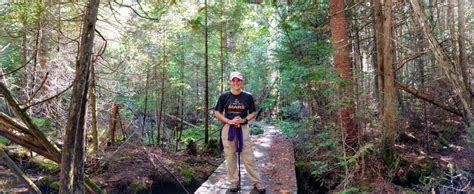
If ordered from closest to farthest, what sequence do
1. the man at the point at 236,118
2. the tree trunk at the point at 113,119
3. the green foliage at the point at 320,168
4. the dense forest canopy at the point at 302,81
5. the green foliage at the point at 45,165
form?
the dense forest canopy at the point at 302,81 < the man at the point at 236,118 < the green foliage at the point at 320,168 < the green foliage at the point at 45,165 < the tree trunk at the point at 113,119

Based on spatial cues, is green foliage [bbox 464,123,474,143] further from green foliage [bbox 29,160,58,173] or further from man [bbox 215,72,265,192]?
green foliage [bbox 29,160,58,173]

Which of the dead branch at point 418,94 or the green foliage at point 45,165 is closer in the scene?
the dead branch at point 418,94

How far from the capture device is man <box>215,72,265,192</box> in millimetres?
5238

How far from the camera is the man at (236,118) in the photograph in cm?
524

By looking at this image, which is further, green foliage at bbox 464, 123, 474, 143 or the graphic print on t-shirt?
green foliage at bbox 464, 123, 474, 143

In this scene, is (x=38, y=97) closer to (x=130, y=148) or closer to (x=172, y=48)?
(x=130, y=148)

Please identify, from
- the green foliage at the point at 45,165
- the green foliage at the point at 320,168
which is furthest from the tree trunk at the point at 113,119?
the green foliage at the point at 320,168

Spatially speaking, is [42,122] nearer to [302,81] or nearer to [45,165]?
[45,165]

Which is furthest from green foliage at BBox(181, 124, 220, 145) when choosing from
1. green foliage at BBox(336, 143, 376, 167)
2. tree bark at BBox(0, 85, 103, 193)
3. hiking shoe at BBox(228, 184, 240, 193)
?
tree bark at BBox(0, 85, 103, 193)

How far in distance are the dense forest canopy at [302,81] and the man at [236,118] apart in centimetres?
159

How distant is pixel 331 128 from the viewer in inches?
309

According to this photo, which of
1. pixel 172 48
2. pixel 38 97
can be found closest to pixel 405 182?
pixel 172 48

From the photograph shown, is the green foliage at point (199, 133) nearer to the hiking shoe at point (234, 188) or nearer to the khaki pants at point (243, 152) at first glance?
the hiking shoe at point (234, 188)

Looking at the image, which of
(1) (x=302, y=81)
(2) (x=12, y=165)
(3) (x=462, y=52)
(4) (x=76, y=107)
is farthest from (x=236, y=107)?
(3) (x=462, y=52)
